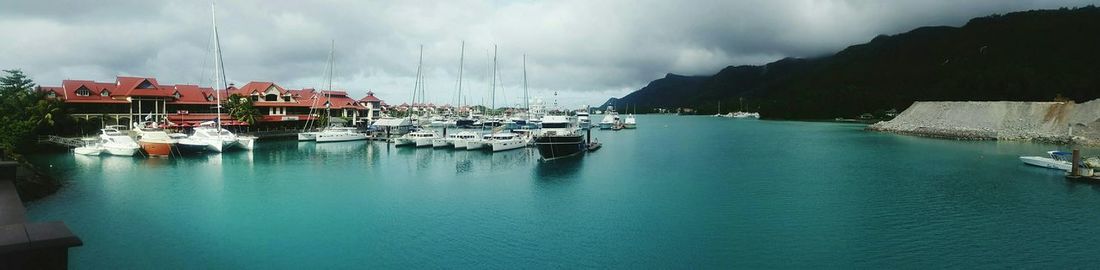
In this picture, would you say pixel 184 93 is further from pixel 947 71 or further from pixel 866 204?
pixel 947 71

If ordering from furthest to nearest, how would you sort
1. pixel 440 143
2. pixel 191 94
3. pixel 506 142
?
1. pixel 191 94
2. pixel 440 143
3. pixel 506 142

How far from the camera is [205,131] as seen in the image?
156ft

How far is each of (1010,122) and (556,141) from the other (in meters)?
60.9

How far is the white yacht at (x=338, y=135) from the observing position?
59.1m

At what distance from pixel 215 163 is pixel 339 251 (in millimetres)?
28742

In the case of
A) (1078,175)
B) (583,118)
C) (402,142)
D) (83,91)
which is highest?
(83,91)

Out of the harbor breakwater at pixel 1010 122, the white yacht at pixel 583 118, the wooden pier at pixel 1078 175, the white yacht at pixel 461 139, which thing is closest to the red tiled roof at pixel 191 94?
the white yacht at pixel 461 139

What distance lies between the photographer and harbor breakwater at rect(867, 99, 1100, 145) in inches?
2292

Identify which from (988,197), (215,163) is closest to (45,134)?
(215,163)

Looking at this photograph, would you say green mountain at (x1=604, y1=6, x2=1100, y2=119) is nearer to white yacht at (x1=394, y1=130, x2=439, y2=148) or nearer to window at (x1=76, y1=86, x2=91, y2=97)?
white yacht at (x1=394, y1=130, x2=439, y2=148)

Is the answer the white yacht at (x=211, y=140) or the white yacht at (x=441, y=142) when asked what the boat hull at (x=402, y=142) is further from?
the white yacht at (x=211, y=140)

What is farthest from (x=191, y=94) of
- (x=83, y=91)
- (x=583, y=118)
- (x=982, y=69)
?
(x=982, y=69)

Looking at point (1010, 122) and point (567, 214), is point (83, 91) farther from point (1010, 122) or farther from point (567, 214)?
point (1010, 122)

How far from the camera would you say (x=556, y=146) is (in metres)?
43.3
